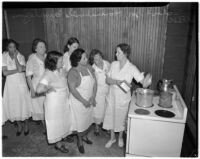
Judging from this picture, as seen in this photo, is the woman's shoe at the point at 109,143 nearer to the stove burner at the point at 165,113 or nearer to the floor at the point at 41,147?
the floor at the point at 41,147

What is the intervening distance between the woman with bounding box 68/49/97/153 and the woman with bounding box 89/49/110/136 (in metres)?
0.21

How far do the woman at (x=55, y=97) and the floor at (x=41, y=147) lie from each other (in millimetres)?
271

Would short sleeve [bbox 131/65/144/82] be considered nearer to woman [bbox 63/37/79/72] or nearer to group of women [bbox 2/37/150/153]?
group of women [bbox 2/37/150/153]

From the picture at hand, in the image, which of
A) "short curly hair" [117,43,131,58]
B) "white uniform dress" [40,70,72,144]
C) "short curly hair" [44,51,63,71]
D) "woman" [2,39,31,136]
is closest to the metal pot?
"short curly hair" [117,43,131,58]

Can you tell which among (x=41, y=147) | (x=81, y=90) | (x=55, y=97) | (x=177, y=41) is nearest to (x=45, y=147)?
(x=41, y=147)

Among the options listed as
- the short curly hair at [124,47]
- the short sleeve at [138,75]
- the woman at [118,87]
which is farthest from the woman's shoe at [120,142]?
the short curly hair at [124,47]

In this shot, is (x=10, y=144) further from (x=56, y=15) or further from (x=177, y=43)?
(x=177, y=43)

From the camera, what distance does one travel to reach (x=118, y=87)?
259 centimetres

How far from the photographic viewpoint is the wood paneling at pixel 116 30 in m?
3.04

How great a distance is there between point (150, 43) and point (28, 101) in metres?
2.03

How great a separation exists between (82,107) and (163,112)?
37.4 inches

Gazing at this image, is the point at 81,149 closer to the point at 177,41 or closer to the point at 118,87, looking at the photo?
the point at 118,87

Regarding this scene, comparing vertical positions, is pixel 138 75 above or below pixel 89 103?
above

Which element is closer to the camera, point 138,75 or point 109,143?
point 138,75
